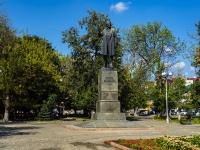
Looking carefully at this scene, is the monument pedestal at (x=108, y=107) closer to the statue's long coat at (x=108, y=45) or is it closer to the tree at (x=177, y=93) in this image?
the statue's long coat at (x=108, y=45)

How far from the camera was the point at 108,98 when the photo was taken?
21188 millimetres

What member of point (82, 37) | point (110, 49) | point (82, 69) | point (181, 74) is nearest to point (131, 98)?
point (82, 69)

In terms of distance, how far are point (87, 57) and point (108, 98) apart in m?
19.2

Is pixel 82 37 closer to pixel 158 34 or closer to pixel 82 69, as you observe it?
pixel 82 69

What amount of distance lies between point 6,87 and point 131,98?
17.7 meters

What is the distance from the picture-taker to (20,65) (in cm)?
3441

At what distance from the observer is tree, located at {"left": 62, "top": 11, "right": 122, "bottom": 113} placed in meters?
39.0

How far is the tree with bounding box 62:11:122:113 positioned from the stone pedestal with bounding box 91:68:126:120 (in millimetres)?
16852

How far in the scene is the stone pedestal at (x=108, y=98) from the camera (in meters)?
20.6

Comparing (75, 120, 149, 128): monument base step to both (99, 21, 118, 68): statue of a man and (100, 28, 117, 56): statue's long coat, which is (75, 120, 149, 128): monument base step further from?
(100, 28, 117, 56): statue's long coat

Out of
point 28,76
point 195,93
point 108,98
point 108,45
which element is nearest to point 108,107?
point 108,98

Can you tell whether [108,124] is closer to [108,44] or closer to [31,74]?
[108,44]

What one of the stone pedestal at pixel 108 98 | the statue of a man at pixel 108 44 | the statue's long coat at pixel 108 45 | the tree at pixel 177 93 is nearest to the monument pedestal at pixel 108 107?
the stone pedestal at pixel 108 98

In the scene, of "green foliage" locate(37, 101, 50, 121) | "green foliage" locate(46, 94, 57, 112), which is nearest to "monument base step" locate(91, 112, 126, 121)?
"green foliage" locate(37, 101, 50, 121)
